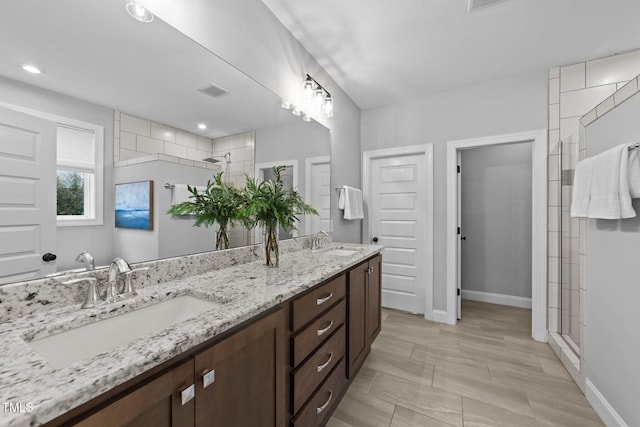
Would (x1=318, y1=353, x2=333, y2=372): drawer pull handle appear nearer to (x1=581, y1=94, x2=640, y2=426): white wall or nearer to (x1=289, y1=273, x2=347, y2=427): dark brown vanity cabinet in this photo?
(x1=289, y1=273, x2=347, y2=427): dark brown vanity cabinet

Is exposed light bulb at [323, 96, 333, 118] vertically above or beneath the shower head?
above

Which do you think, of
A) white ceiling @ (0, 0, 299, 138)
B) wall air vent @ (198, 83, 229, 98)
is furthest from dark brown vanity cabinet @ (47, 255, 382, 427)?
wall air vent @ (198, 83, 229, 98)

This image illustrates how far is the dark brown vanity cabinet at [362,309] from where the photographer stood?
1719 millimetres

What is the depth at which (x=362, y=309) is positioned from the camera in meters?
1.90

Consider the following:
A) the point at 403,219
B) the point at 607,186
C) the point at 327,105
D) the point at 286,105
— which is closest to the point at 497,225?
the point at 403,219

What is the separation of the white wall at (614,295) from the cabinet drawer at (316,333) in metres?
1.44

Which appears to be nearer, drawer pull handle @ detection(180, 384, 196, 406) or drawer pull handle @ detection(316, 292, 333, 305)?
drawer pull handle @ detection(180, 384, 196, 406)

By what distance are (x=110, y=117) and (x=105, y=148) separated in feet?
0.40

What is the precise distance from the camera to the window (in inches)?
34.9

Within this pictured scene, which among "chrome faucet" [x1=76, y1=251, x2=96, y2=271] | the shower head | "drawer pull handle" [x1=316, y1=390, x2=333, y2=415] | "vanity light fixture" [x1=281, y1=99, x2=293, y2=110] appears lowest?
"drawer pull handle" [x1=316, y1=390, x2=333, y2=415]

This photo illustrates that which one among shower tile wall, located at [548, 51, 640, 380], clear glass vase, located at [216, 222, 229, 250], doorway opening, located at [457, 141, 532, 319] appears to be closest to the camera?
clear glass vase, located at [216, 222, 229, 250]

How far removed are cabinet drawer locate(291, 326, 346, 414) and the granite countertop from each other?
0.38m

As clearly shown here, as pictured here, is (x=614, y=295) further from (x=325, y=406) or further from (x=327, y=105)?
(x=327, y=105)

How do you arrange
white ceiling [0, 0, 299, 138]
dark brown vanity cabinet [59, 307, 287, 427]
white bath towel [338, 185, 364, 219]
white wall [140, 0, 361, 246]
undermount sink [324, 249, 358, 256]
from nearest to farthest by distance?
1. dark brown vanity cabinet [59, 307, 287, 427]
2. white ceiling [0, 0, 299, 138]
3. white wall [140, 0, 361, 246]
4. undermount sink [324, 249, 358, 256]
5. white bath towel [338, 185, 364, 219]
